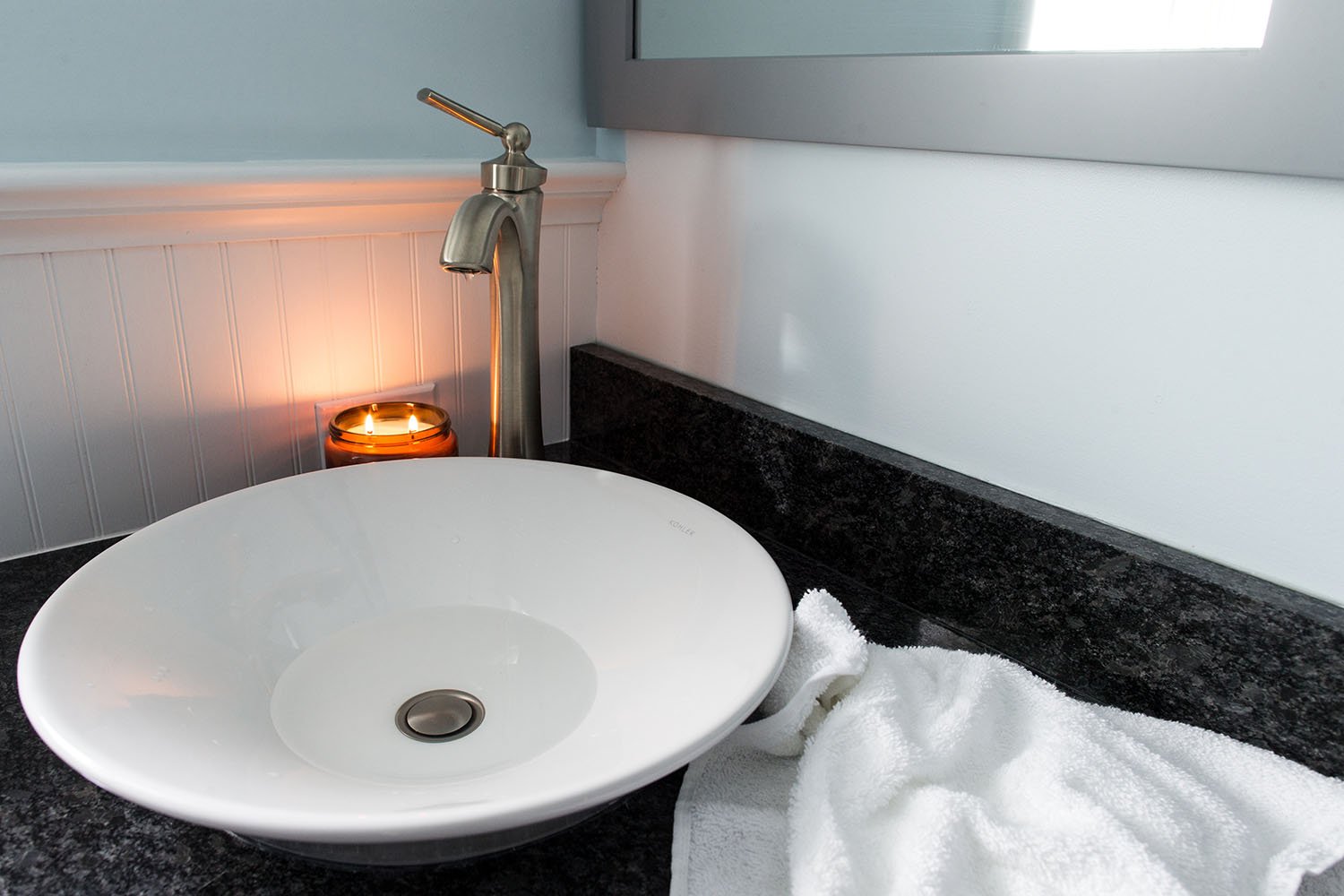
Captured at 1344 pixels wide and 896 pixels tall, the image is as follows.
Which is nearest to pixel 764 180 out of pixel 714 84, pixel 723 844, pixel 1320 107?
pixel 714 84

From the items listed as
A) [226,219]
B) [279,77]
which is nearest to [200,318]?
[226,219]

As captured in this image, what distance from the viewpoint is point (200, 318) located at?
877mm

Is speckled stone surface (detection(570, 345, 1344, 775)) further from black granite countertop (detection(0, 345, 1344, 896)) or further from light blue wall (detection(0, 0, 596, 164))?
light blue wall (detection(0, 0, 596, 164))

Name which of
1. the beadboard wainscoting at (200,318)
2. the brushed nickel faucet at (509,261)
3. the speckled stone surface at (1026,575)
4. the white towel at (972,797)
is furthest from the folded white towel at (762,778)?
the beadboard wainscoting at (200,318)

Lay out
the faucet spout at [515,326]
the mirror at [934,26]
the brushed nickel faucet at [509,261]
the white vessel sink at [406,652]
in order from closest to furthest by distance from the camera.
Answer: the white vessel sink at [406,652]
the mirror at [934,26]
the brushed nickel faucet at [509,261]
the faucet spout at [515,326]

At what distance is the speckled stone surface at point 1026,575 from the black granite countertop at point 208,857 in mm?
294

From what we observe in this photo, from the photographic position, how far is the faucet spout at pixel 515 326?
33.1 inches

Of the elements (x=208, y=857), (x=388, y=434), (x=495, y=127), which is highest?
(x=495, y=127)

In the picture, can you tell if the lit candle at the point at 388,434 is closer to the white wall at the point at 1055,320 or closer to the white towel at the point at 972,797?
the white wall at the point at 1055,320

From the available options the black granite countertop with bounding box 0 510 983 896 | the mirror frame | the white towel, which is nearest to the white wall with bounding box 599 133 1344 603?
the mirror frame

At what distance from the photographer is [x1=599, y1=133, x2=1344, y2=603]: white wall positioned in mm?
619

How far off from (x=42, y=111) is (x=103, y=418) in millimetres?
254

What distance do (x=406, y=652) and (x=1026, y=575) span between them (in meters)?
0.47

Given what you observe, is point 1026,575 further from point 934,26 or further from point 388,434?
point 388,434
